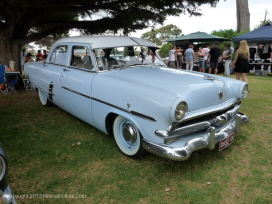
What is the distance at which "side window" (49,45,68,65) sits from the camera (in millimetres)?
4359

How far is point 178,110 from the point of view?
2402mm

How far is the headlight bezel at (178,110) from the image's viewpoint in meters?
2.30

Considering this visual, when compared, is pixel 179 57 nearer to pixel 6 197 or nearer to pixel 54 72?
pixel 54 72

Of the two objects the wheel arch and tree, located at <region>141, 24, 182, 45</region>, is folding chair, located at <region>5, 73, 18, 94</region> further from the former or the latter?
tree, located at <region>141, 24, 182, 45</region>

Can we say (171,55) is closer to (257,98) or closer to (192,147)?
(257,98)

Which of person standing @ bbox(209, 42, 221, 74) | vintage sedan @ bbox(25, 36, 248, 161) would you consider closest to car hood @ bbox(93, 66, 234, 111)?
vintage sedan @ bbox(25, 36, 248, 161)

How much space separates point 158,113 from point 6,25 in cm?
774

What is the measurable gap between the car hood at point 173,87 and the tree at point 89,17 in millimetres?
4842

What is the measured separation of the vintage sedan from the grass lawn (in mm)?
305

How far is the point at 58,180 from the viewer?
262cm

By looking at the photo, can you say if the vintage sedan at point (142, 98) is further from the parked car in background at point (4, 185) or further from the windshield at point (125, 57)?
the parked car in background at point (4, 185)

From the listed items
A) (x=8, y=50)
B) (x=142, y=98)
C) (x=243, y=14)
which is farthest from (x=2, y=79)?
(x=243, y=14)

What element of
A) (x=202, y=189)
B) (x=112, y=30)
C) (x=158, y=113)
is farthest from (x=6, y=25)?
(x=202, y=189)

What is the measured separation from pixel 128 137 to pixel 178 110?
0.90m
